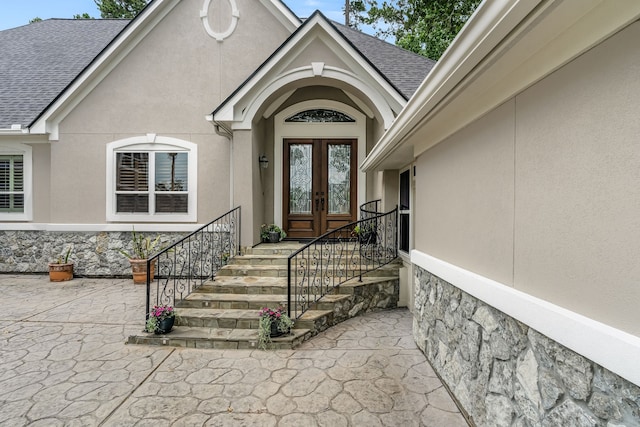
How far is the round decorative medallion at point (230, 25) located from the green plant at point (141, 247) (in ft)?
16.9

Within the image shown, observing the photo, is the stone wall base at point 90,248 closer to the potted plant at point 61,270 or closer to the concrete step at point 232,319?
the potted plant at point 61,270

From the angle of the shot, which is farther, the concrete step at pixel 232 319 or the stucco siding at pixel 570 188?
the concrete step at pixel 232 319

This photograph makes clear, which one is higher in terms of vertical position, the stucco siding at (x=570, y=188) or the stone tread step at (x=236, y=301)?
the stucco siding at (x=570, y=188)

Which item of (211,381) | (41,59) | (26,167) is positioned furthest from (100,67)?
(211,381)

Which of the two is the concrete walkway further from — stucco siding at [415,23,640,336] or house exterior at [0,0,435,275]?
house exterior at [0,0,435,275]

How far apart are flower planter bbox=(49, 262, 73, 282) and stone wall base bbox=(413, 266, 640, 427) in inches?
329

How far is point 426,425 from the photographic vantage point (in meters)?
2.68

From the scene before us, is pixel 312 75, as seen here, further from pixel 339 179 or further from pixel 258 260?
pixel 258 260

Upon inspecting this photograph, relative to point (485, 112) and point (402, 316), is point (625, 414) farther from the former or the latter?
point (402, 316)

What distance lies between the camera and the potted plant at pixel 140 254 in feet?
24.4

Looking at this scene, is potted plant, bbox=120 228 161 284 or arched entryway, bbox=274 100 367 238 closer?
potted plant, bbox=120 228 161 284

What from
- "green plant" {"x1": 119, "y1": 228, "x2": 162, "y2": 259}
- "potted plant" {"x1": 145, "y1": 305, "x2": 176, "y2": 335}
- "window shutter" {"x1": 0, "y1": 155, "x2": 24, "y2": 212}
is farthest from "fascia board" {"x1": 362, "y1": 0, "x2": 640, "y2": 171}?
"window shutter" {"x1": 0, "y1": 155, "x2": 24, "y2": 212}

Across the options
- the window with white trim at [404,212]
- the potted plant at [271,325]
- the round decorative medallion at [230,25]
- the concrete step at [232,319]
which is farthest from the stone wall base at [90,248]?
the window with white trim at [404,212]

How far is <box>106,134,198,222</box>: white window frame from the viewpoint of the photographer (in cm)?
786
